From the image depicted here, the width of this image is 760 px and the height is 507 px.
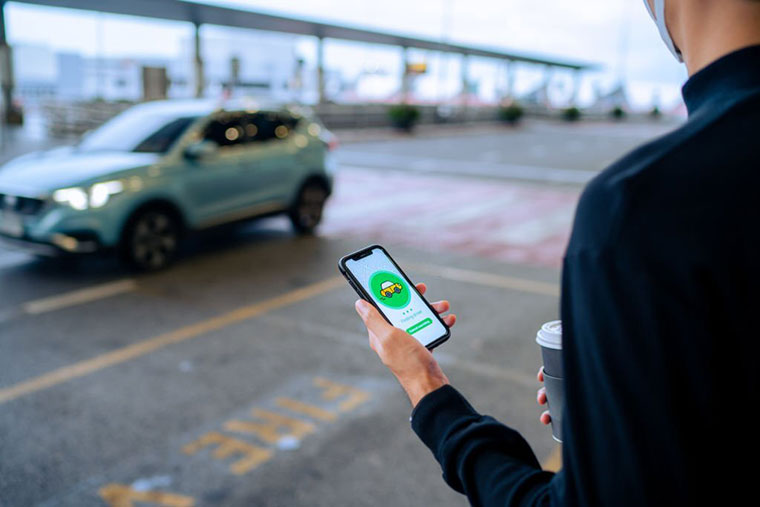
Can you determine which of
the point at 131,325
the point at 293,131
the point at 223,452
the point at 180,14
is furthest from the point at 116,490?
the point at 180,14

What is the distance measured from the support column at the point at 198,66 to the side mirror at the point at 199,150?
2001cm

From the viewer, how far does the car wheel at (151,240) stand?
7.91 meters

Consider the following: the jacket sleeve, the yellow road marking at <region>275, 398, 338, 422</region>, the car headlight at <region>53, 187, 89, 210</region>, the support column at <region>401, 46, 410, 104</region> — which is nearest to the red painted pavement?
the car headlight at <region>53, 187, 89, 210</region>

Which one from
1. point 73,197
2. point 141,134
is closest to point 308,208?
point 141,134

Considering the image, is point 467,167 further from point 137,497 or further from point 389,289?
point 389,289

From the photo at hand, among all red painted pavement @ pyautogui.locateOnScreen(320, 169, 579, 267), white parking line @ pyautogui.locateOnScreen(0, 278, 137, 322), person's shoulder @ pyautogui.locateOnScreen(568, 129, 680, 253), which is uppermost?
person's shoulder @ pyautogui.locateOnScreen(568, 129, 680, 253)

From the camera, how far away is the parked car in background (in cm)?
754

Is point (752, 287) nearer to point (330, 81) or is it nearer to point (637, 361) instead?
point (637, 361)

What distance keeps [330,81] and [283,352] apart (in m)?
32.6

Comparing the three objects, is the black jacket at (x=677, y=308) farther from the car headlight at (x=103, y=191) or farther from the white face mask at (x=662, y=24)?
the car headlight at (x=103, y=191)

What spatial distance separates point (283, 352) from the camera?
5.73m

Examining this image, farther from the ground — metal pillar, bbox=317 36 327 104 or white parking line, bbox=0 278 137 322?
metal pillar, bbox=317 36 327 104

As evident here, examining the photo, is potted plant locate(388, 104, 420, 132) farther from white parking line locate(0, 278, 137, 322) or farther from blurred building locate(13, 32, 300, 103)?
white parking line locate(0, 278, 137, 322)

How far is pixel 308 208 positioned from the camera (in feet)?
34.2
